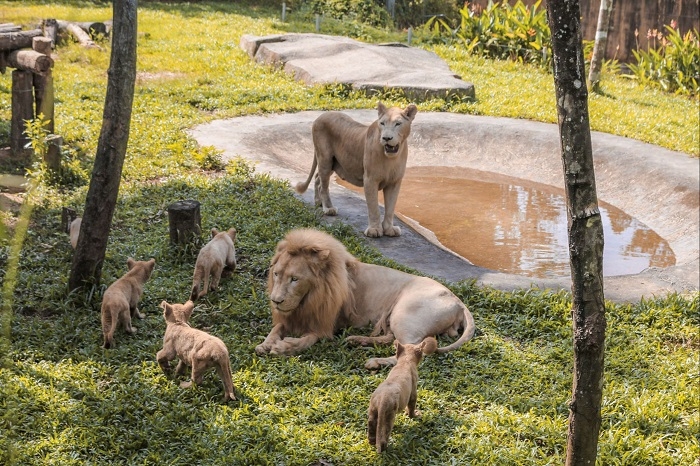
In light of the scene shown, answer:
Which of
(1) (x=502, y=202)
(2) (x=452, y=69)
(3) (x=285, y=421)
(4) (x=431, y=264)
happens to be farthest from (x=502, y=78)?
(3) (x=285, y=421)

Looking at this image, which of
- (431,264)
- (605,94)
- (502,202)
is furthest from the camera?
(605,94)

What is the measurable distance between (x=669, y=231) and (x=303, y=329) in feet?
19.2

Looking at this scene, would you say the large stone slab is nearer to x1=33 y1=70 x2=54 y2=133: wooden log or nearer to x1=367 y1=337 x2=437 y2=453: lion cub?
x1=33 y1=70 x2=54 y2=133: wooden log

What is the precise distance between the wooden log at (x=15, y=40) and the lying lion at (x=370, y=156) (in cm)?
376

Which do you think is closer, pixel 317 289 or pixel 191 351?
pixel 191 351

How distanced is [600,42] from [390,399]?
12.3 metres

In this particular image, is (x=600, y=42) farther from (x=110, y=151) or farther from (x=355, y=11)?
(x=110, y=151)

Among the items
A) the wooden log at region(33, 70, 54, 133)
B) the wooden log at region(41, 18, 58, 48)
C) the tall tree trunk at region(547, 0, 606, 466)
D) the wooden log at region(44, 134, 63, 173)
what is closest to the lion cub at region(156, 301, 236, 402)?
the tall tree trunk at region(547, 0, 606, 466)

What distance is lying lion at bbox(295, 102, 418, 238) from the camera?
760cm

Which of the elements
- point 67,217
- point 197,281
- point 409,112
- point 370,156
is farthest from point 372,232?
point 67,217

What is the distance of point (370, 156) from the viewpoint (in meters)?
7.84

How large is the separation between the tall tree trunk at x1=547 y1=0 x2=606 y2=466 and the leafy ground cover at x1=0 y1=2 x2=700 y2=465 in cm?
85

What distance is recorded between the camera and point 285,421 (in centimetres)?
463

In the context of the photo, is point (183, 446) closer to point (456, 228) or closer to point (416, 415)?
point (416, 415)
